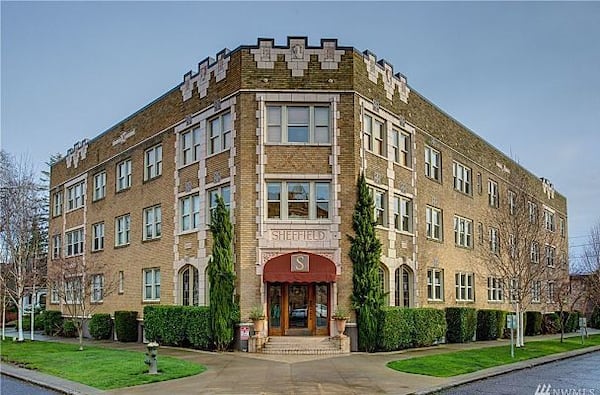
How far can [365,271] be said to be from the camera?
26531 millimetres

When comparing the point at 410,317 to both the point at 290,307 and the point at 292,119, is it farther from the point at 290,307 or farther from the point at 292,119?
the point at 292,119

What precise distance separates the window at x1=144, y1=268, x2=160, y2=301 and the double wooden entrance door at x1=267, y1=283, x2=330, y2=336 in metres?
8.46

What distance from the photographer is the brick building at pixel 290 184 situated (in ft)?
87.9

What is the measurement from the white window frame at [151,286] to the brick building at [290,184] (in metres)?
0.10

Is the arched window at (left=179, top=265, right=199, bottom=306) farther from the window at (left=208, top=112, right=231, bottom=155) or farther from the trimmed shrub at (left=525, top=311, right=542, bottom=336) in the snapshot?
the trimmed shrub at (left=525, top=311, right=542, bottom=336)

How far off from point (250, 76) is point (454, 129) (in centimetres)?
1487

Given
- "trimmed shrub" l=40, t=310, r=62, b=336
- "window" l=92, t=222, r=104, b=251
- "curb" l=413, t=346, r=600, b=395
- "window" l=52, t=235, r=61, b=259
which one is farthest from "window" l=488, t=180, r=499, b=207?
"window" l=52, t=235, r=61, b=259

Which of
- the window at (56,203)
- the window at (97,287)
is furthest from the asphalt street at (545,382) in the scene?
the window at (56,203)

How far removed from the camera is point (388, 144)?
30.0 meters

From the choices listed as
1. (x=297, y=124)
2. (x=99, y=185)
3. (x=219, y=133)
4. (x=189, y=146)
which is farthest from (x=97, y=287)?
(x=297, y=124)

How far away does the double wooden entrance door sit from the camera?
26.9m

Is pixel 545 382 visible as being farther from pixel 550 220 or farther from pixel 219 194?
pixel 550 220

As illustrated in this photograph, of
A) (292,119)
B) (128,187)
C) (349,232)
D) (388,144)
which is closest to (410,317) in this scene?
(349,232)

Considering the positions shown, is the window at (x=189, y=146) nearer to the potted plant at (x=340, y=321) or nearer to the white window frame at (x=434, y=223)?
the potted plant at (x=340, y=321)
